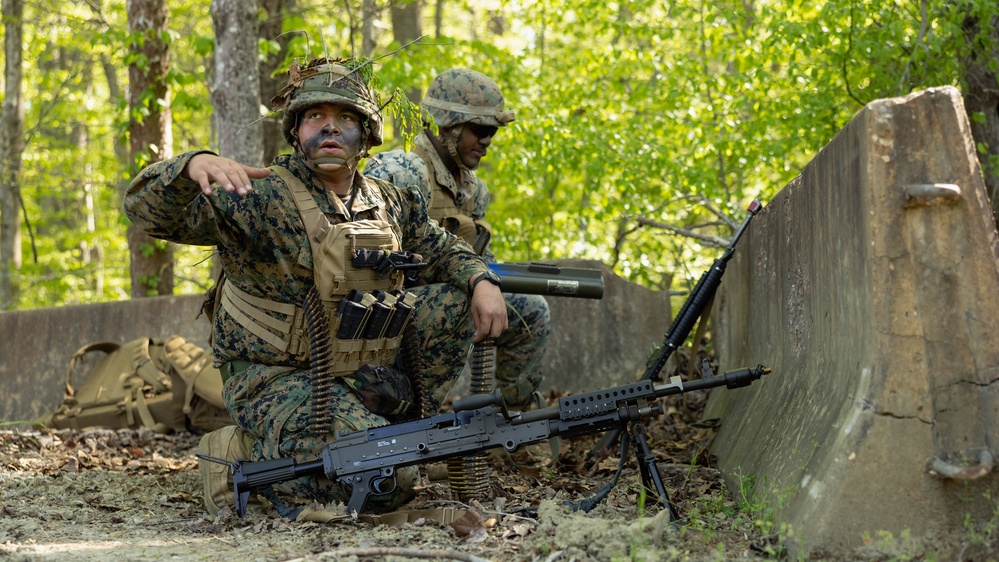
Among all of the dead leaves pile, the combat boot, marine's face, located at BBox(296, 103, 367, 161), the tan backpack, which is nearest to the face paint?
marine's face, located at BBox(296, 103, 367, 161)

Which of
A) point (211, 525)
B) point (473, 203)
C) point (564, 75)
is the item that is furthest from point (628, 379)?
point (564, 75)

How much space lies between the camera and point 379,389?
4324mm

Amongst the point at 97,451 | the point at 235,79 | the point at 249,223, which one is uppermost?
the point at 235,79

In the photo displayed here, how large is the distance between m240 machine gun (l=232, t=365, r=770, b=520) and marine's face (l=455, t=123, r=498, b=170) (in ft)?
6.85

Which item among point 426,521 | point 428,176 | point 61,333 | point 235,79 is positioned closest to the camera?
point 426,521

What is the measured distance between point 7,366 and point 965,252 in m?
6.63

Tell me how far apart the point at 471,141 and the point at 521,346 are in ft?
3.89

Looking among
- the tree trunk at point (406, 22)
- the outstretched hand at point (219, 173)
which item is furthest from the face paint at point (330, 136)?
the tree trunk at point (406, 22)

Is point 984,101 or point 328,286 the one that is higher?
point 984,101

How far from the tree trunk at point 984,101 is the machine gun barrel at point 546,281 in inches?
112

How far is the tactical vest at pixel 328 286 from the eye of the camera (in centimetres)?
405

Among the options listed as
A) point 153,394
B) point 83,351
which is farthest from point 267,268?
point 83,351

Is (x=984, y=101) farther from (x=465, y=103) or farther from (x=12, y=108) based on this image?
(x=12, y=108)

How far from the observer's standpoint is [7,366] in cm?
728
